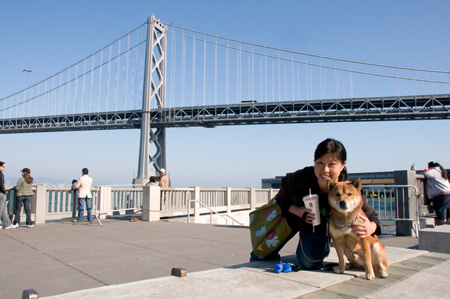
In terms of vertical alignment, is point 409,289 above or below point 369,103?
below

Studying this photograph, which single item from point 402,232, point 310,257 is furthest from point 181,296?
point 402,232

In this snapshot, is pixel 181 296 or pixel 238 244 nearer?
pixel 181 296

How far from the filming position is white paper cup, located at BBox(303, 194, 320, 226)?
107 inches

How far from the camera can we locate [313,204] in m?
2.73

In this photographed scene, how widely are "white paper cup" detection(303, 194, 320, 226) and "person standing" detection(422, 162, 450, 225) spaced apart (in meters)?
5.28

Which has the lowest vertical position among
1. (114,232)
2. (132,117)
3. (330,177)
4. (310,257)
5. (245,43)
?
(114,232)

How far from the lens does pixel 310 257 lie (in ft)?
9.90

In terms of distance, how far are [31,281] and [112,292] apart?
1.96 metres

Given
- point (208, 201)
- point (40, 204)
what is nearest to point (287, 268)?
point (40, 204)

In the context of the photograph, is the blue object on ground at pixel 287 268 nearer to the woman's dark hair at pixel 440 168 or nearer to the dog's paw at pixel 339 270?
the dog's paw at pixel 339 270

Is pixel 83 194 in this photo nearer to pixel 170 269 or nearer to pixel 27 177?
pixel 27 177

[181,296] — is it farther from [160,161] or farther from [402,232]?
[160,161]

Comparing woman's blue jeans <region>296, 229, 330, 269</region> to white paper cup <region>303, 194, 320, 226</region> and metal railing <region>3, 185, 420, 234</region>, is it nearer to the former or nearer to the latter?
white paper cup <region>303, 194, 320, 226</region>

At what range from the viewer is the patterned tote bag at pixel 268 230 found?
3.31m
